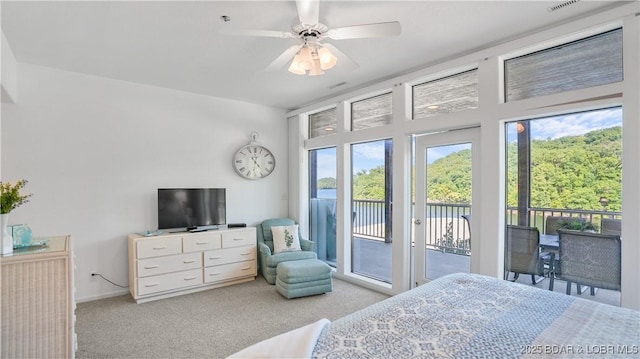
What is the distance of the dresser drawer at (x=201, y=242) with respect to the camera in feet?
13.5

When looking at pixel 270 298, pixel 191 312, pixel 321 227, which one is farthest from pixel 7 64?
pixel 321 227

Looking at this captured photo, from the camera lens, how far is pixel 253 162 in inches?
206

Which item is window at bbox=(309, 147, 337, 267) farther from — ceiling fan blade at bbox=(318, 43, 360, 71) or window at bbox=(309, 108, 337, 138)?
ceiling fan blade at bbox=(318, 43, 360, 71)

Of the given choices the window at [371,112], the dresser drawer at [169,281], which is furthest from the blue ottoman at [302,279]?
the window at [371,112]

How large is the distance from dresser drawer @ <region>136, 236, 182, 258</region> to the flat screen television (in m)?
0.28

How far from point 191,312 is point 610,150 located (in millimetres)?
4222

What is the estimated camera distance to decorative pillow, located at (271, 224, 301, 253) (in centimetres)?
467

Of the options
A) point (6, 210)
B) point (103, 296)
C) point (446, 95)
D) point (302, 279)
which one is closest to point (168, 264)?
point (103, 296)

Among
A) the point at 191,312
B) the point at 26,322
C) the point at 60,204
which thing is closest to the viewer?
the point at 26,322

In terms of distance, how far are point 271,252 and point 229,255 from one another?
64 centimetres

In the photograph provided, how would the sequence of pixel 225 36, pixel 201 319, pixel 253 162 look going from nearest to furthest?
pixel 225 36, pixel 201 319, pixel 253 162

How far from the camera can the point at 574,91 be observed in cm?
259

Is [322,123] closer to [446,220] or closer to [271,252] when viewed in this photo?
[271,252]

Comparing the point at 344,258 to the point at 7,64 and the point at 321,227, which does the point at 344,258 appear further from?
the point at 7,64
